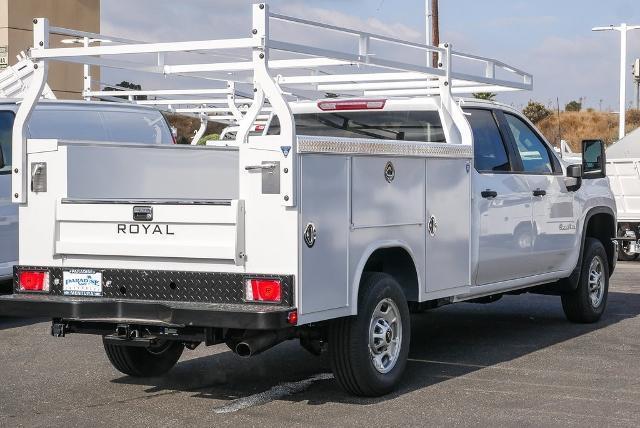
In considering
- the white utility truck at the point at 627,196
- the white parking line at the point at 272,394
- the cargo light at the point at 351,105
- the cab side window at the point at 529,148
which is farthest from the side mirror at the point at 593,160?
the white utility truck at the point at 627,196

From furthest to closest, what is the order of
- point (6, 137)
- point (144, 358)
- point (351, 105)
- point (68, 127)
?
1. point (68, 127)
2. point (6, 137)
3. point (351, 105)
4. point (144, 358)

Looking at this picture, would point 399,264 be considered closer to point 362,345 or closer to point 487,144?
point 362,345

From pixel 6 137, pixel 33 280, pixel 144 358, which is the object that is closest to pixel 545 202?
pixel 144 358

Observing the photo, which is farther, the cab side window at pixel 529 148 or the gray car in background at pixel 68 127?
the gray car in background at pixel 68 127

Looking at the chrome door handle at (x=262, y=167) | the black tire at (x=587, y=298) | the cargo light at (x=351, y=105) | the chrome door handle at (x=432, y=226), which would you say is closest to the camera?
the chrome door handle at (x=262, y=167)

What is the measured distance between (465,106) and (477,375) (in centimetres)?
234

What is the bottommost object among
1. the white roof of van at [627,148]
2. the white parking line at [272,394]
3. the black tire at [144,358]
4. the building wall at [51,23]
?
the white parking line at [272,394]

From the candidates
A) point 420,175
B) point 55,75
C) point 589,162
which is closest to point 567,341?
point 589,162

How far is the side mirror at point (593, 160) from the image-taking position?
35.9 ft

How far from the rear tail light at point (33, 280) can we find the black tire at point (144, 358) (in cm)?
82

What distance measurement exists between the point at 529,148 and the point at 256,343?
13.8ft

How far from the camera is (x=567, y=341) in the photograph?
34.5 feet

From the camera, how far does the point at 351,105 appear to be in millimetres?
9930

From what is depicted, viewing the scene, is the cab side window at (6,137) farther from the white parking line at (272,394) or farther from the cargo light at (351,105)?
the white parking line at (272,394)
